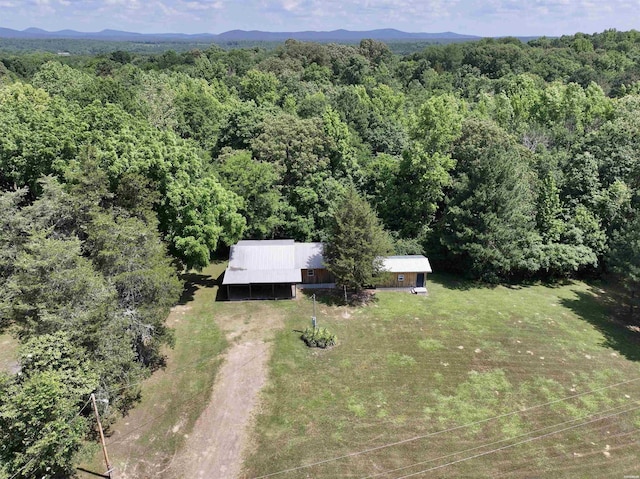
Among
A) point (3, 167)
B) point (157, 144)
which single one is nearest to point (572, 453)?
point (157, 144)

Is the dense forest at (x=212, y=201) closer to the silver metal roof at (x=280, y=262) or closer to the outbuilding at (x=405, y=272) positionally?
the silver metal roof at (x=280, y=262)

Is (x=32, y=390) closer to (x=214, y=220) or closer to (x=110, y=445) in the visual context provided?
(x=110, y=445)

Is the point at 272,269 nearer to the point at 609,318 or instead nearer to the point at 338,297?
the point at 338,297

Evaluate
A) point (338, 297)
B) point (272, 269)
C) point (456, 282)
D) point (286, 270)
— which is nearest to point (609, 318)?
point (456, 282)

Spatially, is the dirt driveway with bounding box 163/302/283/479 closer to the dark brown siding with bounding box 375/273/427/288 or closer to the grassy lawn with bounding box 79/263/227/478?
the grassy lawn with bounding box 79/263/227/478

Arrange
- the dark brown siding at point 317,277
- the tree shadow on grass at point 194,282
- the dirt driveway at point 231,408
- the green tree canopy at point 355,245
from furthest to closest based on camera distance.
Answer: the dark brown siding at point 317,277, the tree shadow on grass at point 194,282, the green tree canopy at point 355,245, the dirt driveway at point 231,408

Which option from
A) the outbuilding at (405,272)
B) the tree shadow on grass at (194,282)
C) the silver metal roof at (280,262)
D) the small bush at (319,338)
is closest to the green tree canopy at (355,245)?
the silver metal roof at (280,262)

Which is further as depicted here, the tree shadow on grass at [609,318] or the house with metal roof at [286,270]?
the house with metal roof at [286,270]

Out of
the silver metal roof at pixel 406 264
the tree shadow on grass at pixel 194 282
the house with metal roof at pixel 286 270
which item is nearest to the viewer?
the house with metal roof at pixel 286 270
